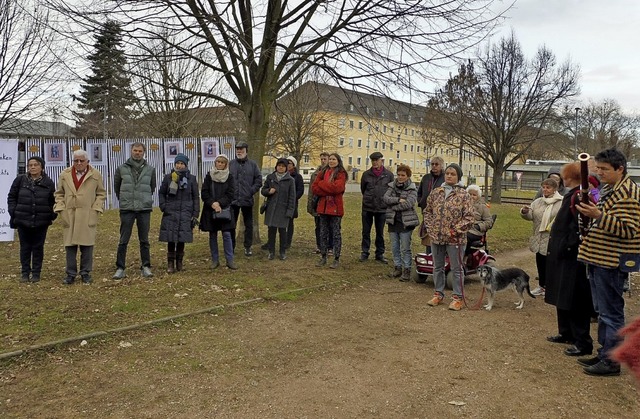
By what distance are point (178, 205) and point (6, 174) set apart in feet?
16.1

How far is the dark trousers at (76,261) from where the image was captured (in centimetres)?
676

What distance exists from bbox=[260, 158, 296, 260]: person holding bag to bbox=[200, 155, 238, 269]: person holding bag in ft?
3.02

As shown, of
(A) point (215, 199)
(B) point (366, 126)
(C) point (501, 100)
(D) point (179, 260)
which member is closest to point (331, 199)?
(A) point (215, 199)

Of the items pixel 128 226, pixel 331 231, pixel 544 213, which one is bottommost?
pixel 331 231

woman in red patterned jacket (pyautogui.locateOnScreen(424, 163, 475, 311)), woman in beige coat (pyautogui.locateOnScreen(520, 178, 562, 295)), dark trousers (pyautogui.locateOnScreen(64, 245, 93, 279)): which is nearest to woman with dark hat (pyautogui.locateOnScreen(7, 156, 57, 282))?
dark trousers (pyautogui.locateOnScreen(64, 245, 93, 279))

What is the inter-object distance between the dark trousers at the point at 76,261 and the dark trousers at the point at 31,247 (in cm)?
53

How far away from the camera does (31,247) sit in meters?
6.98

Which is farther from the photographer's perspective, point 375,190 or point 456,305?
point 375,190

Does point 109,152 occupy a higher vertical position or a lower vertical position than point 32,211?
higher

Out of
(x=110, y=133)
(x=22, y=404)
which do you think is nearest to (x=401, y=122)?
(x=22, y=404)

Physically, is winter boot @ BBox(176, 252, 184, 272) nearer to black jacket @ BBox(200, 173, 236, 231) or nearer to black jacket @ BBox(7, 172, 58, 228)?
black jacket @ BBox(200, 173, 236, 231)

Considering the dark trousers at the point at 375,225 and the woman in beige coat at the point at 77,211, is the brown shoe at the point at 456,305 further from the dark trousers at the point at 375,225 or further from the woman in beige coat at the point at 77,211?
the woman in beige coat at the point at 77,211

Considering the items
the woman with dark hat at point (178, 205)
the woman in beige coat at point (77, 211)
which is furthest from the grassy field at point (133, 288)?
the woman with dark hat at point (178, 205)

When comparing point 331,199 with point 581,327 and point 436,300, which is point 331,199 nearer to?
point 436,300
